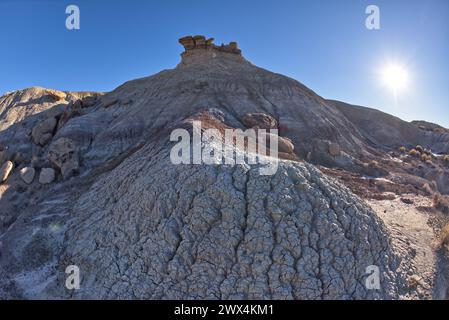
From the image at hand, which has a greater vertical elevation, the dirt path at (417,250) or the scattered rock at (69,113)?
the scattered rock at (69,113)

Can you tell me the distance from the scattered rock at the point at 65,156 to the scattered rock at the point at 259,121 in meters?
8.23

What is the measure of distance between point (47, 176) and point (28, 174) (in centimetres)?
98

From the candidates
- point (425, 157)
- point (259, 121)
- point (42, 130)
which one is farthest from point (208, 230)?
point (425, 157)

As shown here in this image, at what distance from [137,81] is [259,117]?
415 inches

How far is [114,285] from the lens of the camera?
6.34 metres

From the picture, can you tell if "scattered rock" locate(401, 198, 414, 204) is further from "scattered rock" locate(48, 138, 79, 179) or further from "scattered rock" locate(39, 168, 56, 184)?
"scattered rock" locate(39, 168, 56, 184)

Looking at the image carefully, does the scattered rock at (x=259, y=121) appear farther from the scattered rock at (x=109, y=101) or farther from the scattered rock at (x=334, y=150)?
the scattered rock at (x=109, y=101)

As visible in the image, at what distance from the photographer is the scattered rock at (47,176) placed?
520 inches

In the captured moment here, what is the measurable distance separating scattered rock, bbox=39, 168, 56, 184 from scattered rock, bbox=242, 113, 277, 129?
30.0 ft

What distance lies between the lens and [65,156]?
14.2 meters

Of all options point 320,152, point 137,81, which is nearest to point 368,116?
point 320,152

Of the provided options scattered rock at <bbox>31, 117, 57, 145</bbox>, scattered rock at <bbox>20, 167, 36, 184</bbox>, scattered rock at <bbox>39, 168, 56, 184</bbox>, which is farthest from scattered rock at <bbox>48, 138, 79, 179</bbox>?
scattered rock at <bbox>31, 117, 57, 145</bbox>

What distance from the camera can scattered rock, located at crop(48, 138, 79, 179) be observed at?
13484mm

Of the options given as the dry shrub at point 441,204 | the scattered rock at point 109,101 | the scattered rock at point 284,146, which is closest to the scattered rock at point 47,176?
the scattered rock at point 109,101
